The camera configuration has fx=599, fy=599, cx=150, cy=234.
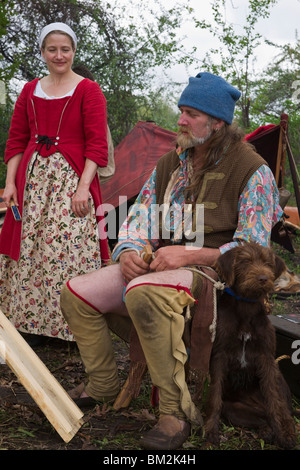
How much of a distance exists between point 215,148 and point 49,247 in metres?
1.42

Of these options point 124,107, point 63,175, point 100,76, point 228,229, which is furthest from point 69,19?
point 228,229

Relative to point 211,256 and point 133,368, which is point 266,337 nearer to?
point 211,256

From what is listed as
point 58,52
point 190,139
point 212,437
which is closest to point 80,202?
point 58,52

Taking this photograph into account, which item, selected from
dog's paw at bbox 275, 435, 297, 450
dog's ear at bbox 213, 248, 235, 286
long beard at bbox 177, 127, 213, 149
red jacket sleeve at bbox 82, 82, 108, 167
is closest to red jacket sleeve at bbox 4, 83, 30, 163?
red jacket sleeve at bbox 82, 82, 108, 167

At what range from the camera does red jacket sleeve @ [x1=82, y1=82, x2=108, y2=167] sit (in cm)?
381

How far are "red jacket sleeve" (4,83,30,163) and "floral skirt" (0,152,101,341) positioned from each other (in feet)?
0.71

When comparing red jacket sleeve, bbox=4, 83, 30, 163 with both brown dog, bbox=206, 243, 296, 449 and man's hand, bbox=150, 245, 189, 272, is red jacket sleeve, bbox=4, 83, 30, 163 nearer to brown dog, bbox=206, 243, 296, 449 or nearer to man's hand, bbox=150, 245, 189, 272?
man's hand, bbox=150, 245, 189, 272

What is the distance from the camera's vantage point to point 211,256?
2.78 meters

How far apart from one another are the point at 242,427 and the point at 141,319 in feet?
2.43

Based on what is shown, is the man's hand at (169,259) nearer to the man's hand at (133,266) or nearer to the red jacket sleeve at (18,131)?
the man's hand at (133,266)

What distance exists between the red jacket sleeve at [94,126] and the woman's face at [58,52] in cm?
21

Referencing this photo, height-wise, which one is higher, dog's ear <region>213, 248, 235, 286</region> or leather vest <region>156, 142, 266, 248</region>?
leather vest <region>156, 142, 266, 248</region>

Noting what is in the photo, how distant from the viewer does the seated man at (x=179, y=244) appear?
2535mm

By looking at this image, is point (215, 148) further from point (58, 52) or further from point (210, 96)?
point (58, 52)
